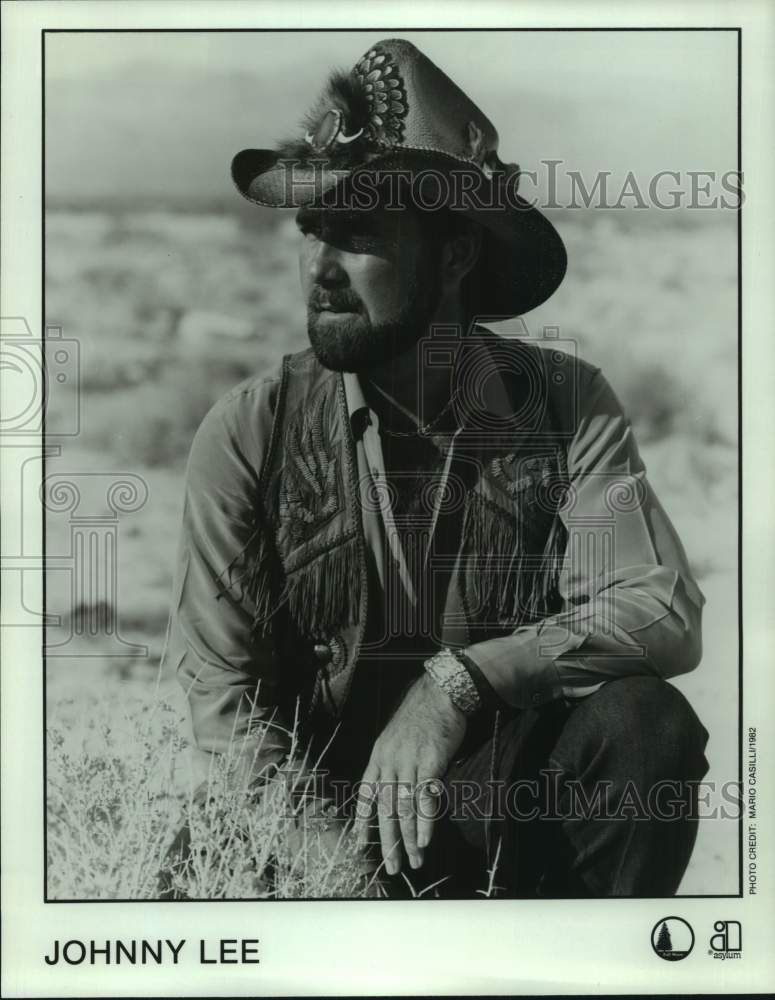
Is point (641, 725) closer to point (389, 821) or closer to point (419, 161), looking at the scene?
point (389, 821)

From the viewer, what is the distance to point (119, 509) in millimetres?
3168

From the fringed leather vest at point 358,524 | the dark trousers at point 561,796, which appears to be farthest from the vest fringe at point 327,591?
the dark trousers at point 561,796

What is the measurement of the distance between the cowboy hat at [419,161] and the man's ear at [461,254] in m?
0.02

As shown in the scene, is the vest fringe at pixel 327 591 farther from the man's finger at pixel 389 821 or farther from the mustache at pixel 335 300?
the mustache at pixel 335 300

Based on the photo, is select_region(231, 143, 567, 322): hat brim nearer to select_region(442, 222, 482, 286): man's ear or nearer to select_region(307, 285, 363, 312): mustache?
select_region(442, 222, 482, 286): man's ear

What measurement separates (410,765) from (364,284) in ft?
4.57

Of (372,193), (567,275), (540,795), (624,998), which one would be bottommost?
(624,998)

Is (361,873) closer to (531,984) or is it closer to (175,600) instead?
(531,984)

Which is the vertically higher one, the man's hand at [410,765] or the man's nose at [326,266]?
the man's nose at [326,266]

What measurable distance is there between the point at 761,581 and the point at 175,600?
1740 mm

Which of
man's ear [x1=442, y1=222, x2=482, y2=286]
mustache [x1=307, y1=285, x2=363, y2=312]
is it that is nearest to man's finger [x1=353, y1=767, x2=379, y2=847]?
mustache [x1=307, y1=285, x2=363, y2=312]

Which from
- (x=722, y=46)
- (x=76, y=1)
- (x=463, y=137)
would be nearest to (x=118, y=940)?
(x=463, y=137)

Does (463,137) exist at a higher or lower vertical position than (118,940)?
higher

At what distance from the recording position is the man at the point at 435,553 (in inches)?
122
